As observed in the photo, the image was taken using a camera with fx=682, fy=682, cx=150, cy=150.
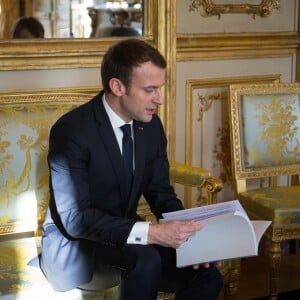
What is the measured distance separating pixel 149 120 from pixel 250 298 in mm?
1155

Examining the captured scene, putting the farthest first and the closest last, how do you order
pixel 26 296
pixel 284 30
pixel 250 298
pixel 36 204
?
pixel 284 30 < pixel 250 298 < pixel 36 204 < pixel 26 296

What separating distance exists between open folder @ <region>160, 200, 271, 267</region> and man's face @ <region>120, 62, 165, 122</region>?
0.30 metres

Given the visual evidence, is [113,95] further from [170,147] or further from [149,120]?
[170,147]

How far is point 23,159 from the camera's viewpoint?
2.28 meters

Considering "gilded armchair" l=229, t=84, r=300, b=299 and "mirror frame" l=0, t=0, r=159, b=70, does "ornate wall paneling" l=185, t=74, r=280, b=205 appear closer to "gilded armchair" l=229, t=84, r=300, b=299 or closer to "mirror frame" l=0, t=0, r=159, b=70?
"gilded armchair" l=229, t=84, r=300, b=299

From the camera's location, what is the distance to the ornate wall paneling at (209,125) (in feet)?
10.0

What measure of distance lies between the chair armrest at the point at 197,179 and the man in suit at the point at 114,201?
38 centimetres

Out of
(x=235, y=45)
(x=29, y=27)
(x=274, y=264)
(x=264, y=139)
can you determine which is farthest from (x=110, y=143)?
(x=235, y=45)

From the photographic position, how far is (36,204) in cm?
231

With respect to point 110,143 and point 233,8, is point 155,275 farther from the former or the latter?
point 233,8

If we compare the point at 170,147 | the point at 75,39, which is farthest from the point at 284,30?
the point at 75,39

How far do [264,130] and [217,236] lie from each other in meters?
1.13

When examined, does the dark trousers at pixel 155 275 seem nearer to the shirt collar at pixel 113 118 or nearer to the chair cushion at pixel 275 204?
the shirt collar at pixel 113 118

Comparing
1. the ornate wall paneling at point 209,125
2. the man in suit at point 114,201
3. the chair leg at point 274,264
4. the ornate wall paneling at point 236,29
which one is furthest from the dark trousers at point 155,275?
the ornate wall paneling at point 236,29
